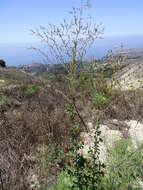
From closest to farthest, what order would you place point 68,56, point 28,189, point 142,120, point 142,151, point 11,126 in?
point 68,56 → point 28,189 → point 142,151 → point 11,126 → point 142,120

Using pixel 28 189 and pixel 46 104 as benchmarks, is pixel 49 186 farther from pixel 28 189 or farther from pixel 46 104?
pixel 46 104

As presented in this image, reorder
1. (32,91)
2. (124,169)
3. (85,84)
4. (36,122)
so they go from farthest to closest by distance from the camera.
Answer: (32,91)
(85,84)
(36,122)
(124,169)

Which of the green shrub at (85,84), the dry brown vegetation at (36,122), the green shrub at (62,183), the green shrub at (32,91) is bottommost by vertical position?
the green shrub at (62,183)

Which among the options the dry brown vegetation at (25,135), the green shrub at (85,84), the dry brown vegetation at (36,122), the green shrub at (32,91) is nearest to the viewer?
the dry brown vegetation at (25,135)

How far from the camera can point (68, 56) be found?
317cm

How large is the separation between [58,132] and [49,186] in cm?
161

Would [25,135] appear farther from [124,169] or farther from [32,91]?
[32,91]

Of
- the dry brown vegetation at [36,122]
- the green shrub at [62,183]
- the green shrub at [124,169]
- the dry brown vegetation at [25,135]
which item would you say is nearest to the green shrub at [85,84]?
the dry brown vegetation at [36,122]

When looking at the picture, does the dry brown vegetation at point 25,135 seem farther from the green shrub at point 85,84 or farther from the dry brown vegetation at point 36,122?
the green shrub at point 85,84

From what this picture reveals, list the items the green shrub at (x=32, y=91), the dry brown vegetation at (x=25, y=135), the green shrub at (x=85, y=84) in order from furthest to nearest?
the green shrub at (x=32, y=91) < the green shrub at (x=85, y=84) < the dry brown vegetation at (x=25, y=135)

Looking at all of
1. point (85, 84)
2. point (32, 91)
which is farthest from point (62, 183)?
point (32, 91)

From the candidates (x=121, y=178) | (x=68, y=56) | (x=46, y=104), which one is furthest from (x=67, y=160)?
(x=46, y=104)

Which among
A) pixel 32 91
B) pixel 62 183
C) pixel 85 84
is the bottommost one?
pixel 62 183

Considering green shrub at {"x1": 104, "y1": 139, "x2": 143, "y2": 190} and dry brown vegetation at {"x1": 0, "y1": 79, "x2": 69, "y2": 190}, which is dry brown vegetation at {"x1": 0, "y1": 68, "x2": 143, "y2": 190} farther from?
green shrub at {"x1": 104, "y1": 139, "x2": 143, "y2": 190}
